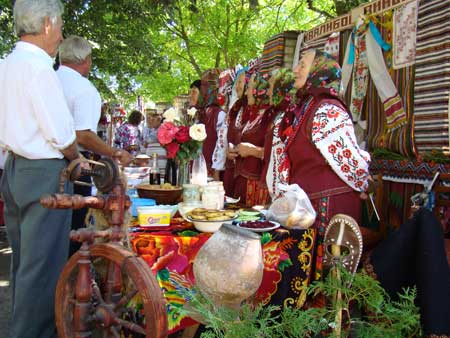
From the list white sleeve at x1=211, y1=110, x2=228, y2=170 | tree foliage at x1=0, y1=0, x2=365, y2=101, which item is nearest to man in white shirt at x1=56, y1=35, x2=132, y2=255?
white sleeve at x1=211, y1=110, x2=228, y2=170

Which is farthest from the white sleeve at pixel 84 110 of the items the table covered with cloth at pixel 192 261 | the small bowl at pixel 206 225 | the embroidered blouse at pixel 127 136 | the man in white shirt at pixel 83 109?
the embroidered blouse at pixel 127 136

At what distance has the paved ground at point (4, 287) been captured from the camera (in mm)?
3273

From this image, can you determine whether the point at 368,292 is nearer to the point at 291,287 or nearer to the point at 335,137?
the point at 291,287

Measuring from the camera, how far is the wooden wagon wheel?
1357 mm

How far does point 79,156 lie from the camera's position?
2.31m

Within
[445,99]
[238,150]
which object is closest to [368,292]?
[238,150]

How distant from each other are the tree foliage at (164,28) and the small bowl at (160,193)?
11.8ft

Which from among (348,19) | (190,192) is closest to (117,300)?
(190,192)

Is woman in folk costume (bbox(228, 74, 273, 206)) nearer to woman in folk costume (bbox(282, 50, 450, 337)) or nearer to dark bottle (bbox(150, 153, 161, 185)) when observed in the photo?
woman in folk costume (bbox(282, 50, 450, 337))

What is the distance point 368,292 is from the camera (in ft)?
5.58

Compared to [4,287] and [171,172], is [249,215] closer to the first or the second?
[171,172]

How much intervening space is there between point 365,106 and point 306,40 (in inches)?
59.1

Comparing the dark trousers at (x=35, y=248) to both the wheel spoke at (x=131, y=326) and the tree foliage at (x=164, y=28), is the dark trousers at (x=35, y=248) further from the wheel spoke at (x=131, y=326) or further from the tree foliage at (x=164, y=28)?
the tree foliage at (x=164, y=28)

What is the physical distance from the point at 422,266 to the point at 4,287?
3578mm
